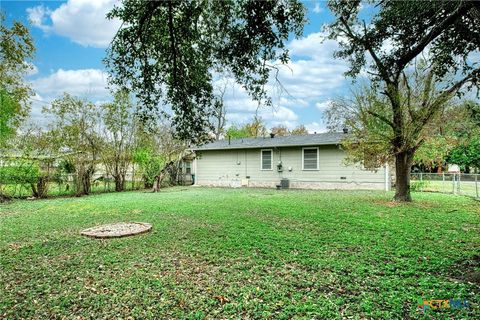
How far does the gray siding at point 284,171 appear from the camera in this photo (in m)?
15.8

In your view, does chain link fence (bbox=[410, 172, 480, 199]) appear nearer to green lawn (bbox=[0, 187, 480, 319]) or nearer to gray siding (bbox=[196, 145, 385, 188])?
gray siding (bbox=[196, 145, 385, 188])

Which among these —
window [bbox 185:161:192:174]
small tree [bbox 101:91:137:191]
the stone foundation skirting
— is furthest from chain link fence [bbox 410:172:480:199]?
small tree [bbox 101:91:137:191]

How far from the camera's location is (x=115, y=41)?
5.45 meters

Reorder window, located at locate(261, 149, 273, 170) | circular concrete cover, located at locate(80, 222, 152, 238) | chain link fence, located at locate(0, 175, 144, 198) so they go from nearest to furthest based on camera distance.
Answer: circular concrete cover, located at locate(80, 222, 152, 238), chain link fence, located at locate(0, 175, 144, 198), window, located at locate(261, 149, 273, 170)

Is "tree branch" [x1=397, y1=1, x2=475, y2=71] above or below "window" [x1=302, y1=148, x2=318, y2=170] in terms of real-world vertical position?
above

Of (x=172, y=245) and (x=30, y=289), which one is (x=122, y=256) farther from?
(x=30, y=289)

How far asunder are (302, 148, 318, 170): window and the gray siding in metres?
0.21

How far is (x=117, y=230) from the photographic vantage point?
620cm

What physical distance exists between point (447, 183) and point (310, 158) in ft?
21.9

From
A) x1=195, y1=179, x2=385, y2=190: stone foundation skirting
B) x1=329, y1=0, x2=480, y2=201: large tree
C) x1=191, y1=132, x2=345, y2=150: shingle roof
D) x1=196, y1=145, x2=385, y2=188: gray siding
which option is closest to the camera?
x1=329, y1=0, x2=480, y2=201: large tree

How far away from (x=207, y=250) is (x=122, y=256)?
128cm

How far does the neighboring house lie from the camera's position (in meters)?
15.9

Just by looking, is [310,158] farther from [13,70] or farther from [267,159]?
[13,70]

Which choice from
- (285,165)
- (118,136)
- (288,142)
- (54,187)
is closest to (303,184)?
(285,165)
